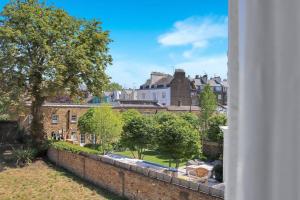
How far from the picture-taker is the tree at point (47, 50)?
18844 millimetres

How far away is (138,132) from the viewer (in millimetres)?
21578

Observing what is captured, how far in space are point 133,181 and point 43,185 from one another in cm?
520

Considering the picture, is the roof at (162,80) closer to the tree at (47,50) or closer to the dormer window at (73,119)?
the dormer window at (73,119)

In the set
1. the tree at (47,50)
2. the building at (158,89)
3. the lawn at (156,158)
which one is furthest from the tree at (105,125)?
the building at (158,89)

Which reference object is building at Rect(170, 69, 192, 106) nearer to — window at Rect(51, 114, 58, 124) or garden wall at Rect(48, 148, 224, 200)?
window at Rect(51, 114, 58, 124)

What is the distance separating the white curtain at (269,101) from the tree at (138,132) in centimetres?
2106

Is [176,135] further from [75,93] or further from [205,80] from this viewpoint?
[205,80]

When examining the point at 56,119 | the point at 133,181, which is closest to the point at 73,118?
the point at 56,119

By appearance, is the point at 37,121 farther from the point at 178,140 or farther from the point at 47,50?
the point at 178,140

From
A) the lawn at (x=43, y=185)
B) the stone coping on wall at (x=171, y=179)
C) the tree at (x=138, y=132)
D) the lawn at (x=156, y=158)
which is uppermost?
the tree at (x=138, y=132)

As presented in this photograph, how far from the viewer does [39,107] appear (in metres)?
21.5

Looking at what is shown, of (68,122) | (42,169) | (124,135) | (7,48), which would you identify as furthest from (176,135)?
(68,122)

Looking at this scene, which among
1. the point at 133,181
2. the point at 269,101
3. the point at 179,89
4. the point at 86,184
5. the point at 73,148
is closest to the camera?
the point at 269,101

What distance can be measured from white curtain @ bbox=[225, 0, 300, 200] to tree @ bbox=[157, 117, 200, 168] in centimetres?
1774
